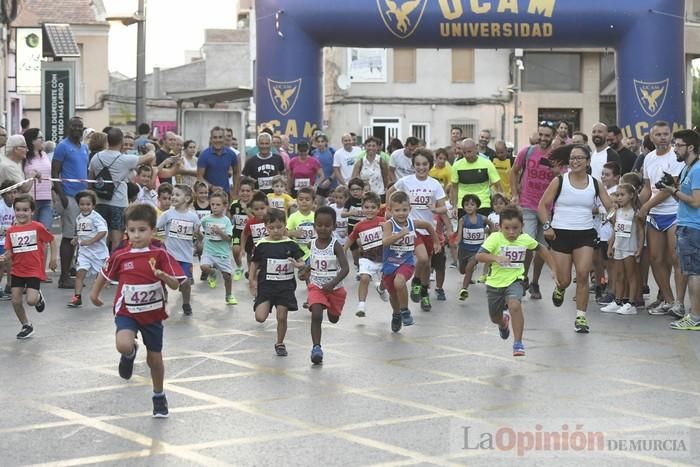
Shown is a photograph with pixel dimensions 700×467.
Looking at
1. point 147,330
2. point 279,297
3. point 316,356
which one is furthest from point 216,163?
point 147,330

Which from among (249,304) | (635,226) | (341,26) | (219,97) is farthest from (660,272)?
(219,97)

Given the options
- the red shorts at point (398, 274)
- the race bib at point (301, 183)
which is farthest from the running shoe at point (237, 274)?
the red shorts at point (398, 274)

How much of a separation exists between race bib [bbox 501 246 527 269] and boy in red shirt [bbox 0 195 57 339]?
4.12m

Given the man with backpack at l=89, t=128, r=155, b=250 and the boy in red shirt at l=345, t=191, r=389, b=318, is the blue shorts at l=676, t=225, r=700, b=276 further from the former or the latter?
the man with backpack at l=89, t=128, r=155, b=250

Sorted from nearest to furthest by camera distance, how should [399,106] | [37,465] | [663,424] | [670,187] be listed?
[37,465]
[663,424]
[670,187]
[399,106]

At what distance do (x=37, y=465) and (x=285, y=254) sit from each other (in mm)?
3919

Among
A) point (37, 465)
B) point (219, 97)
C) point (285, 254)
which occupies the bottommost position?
point (37, 465)

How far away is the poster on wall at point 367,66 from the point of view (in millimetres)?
45500

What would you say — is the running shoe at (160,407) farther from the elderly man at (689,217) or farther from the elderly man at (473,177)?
the elderly man at (473,177)

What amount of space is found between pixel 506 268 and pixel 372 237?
200cm

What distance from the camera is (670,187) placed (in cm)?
1155

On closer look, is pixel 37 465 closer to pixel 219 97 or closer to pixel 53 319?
pixel 53 319

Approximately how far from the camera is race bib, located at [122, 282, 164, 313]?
314 inches

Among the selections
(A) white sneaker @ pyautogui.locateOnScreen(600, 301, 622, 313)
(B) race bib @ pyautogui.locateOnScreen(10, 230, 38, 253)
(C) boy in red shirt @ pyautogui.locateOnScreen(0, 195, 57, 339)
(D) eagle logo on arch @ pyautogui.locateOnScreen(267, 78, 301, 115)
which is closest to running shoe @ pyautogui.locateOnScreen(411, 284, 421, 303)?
(A) white sneaker @ pyautogui.locateOnScreen(600, 301, 622, 313)
